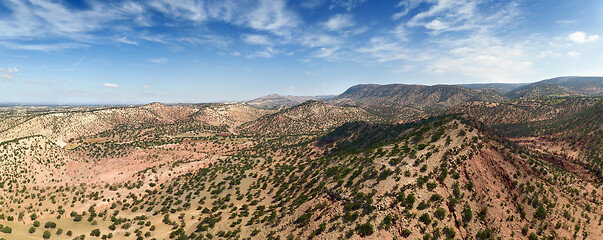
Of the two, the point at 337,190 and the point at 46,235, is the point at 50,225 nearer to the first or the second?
the point at 46,235

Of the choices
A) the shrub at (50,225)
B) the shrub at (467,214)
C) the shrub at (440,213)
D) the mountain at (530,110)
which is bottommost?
the shrub at (50,225)

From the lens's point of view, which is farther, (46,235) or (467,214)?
(46,235)

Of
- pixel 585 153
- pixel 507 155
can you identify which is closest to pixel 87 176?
pixel 507 155

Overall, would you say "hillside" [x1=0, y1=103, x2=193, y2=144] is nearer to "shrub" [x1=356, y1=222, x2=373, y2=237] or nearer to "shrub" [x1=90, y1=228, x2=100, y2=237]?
"shrub" [x1=90, y1=228, x2=100, y2=237]

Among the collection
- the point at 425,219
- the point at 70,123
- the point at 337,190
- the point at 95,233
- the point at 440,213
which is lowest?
the point at 95,233

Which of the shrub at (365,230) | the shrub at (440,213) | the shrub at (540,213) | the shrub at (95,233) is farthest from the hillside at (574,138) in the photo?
the shrub at (95,233)

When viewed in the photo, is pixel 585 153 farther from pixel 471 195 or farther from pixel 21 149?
pixel 21 149

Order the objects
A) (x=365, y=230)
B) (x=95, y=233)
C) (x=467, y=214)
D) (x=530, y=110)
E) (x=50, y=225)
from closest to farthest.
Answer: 1. (x=365, y=230)
2. (x=467, y=214)
3. (x=50, y=225)
4. (x=95, y=233)
5. (x=530, y=110)

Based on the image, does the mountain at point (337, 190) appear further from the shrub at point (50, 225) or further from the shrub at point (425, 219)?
the shrub at point (50, 225)

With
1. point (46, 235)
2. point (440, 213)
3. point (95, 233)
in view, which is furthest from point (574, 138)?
point (46, 235)

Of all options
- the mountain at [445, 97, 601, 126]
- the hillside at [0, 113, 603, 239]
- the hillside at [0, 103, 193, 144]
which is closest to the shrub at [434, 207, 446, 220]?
the hillside at [0, 113, 603, 239]

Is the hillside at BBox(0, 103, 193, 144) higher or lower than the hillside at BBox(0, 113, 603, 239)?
higher
